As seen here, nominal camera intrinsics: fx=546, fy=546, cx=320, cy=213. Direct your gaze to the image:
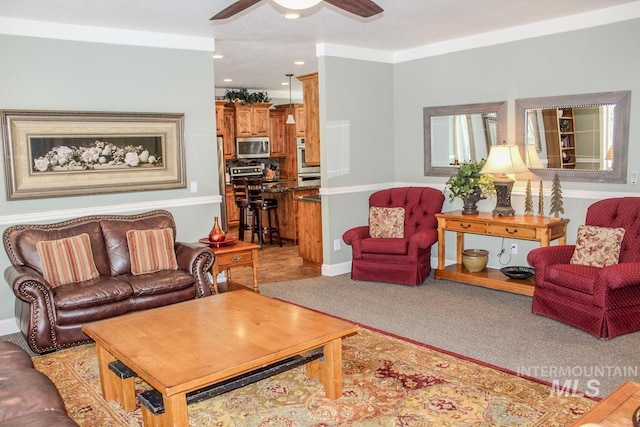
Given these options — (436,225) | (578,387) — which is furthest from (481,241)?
(578,387)

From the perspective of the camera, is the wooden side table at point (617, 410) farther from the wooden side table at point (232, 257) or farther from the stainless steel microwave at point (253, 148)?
the stainless steel microwave at point (253, 148)

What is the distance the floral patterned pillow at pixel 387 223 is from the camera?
5.84m

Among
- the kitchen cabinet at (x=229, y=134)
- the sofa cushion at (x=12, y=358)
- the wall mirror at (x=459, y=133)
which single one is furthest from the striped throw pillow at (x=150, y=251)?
the kitchen cabinet at (x=229, y=134)

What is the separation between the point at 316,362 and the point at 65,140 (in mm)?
2957

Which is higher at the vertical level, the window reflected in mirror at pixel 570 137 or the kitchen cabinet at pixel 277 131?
the kitchen cabinet at pixel 277 131

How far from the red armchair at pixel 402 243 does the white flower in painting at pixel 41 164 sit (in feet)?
9.63

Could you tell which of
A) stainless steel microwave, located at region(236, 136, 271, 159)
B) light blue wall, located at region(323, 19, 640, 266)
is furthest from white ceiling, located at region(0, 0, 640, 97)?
stainless steel microwave, located at region(236, 136, 271, 159)

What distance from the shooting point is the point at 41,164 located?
4.58 meters

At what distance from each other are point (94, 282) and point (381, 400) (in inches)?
96.9

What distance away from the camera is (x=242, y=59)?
677cm

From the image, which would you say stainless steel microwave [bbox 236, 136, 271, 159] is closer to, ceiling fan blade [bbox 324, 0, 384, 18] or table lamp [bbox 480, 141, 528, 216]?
table lamp [bbox 480, 141, 528, 216]

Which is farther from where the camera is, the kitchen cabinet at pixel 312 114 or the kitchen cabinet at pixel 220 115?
the kitchen cabinet at pixel 220 115

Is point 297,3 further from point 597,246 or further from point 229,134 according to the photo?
point 229,134

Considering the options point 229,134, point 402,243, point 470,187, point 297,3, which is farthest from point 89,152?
point 229,134
